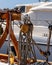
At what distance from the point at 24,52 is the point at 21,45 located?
0.18 m

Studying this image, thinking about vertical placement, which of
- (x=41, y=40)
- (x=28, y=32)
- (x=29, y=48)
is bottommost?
(x=41, y=40)

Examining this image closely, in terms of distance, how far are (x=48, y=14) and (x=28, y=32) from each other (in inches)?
382

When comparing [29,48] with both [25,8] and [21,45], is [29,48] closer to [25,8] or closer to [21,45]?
[21,45]

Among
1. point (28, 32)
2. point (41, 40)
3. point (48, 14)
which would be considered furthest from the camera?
point (48, 14)

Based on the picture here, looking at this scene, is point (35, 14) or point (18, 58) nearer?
point (18, 58)

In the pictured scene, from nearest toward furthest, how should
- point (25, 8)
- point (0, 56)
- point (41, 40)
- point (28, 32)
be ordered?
1. point (28, 32)
2. point (0, 56)
3. point (41, 40)
4. point (25, 8)

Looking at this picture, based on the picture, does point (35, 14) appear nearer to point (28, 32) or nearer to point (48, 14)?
point (48, 14)

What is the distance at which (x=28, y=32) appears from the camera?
6113mm

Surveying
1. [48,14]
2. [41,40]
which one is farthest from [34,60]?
[48,14]

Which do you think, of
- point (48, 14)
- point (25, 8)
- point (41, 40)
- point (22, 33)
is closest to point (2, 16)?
point (22, 33)

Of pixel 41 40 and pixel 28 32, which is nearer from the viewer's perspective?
pixel 28 32

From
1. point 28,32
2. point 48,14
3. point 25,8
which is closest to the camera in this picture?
point 28,32

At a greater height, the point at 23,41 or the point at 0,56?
the point at 23,41

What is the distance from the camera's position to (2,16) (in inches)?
253
